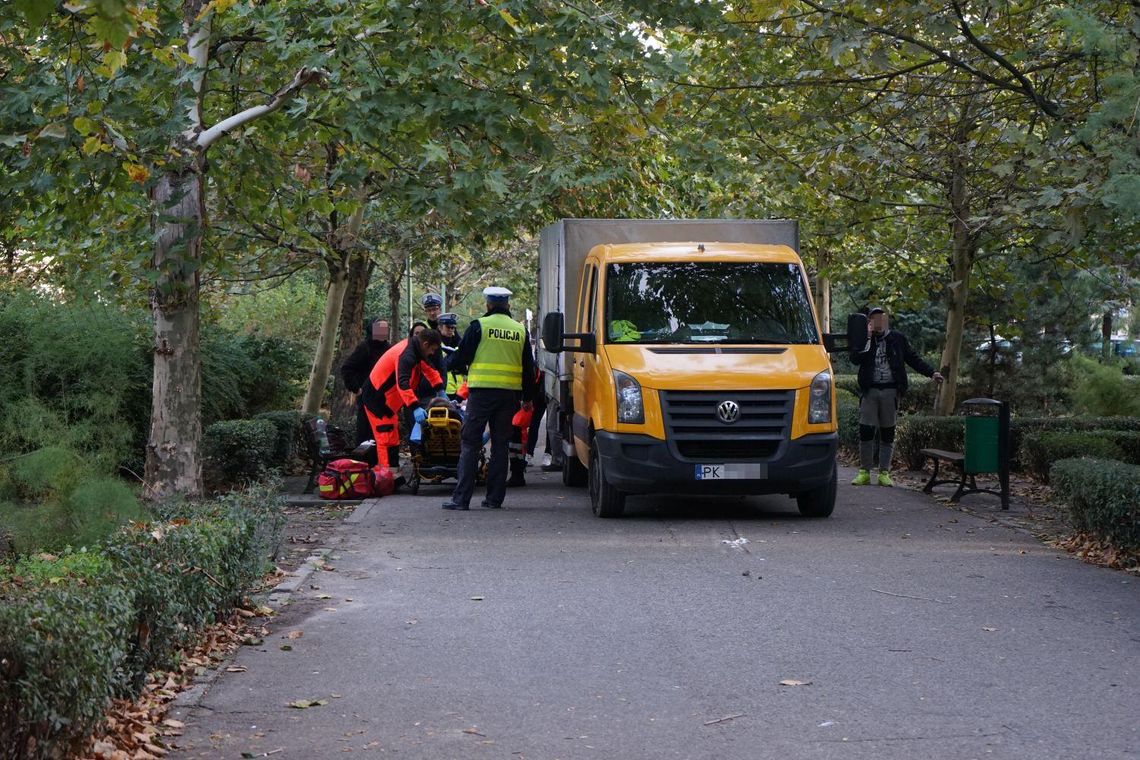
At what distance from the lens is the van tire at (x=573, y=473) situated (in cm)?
1677

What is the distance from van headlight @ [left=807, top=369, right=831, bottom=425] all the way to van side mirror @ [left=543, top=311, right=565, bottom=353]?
2.38 m

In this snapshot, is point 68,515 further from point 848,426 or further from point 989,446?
point 848,426

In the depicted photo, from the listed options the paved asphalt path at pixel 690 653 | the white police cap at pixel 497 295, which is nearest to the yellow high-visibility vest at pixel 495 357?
the white police cap at pixel 497 295

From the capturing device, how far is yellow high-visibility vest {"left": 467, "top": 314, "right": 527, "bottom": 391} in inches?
555

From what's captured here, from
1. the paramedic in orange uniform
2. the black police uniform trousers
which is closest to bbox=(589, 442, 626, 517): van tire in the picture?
the black police uniform trousers

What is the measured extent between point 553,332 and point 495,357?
642 millimetres

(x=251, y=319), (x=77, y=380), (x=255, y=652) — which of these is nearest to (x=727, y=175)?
(x=77, y=380)

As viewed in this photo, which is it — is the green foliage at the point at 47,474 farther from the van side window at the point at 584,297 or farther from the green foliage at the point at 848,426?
the green foliage at the point at 848,426

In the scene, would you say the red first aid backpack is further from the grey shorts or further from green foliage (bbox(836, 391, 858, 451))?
green foliage (bbox(836, 391, 858, 451))

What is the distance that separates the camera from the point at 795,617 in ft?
28.0

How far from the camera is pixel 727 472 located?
13.0m

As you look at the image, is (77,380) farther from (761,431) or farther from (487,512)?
(761,431)

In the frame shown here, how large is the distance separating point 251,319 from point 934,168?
19.1 meters

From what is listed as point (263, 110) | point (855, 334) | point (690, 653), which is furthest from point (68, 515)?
point (855, 334)
